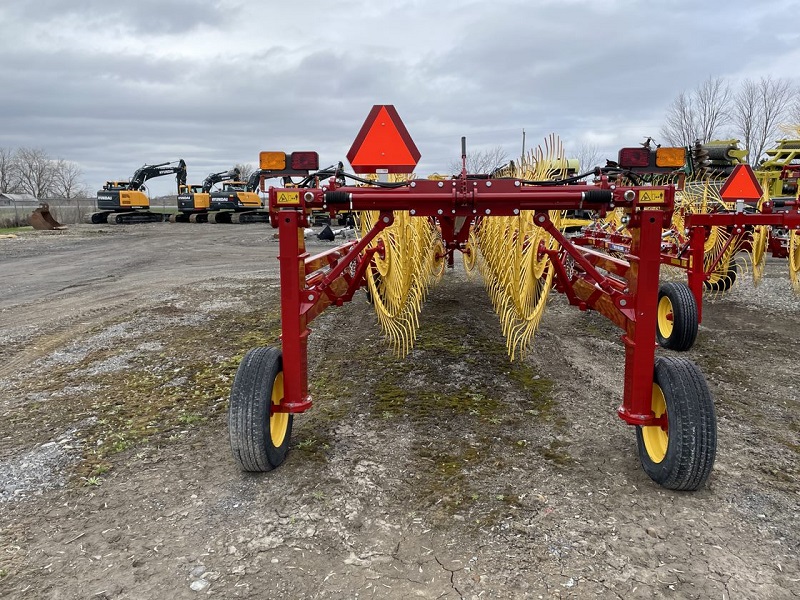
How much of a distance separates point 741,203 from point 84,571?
7049 mm

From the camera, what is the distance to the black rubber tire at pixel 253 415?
273 cm

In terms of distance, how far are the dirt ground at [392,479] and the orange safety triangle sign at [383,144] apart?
63.5 inches

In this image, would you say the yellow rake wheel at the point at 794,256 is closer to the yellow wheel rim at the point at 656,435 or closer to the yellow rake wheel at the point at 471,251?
the yellow rake wheel at the point at 471,251

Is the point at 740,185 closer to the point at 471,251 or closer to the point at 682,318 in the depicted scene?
the point at 682,318

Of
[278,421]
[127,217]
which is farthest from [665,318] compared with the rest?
[127,217]

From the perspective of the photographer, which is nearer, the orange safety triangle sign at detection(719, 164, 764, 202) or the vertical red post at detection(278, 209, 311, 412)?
the vertical red post at detection(278, 209, 311, 412)

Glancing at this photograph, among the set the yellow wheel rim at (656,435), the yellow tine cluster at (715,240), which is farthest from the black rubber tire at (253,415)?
the yellow tine cluster at (715,240)

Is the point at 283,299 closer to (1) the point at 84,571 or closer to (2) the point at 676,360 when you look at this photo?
(1) the point at 84,571

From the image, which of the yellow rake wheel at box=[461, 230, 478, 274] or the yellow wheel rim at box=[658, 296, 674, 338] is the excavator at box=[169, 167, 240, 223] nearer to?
the yellow rake wheel at box=[461, 230, 478, 274]

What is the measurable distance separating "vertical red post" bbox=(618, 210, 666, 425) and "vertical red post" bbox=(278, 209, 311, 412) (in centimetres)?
164

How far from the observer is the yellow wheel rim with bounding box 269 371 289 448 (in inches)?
117

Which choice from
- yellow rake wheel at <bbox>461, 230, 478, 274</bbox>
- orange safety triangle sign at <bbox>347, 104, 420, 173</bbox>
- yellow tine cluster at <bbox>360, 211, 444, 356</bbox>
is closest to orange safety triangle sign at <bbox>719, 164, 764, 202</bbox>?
yellow rake wheel at <bbox>461, 230, 478, 274</bbox>

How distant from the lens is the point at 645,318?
108 inches

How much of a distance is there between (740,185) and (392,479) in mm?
6433
